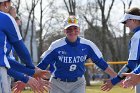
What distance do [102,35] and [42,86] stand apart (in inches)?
1602

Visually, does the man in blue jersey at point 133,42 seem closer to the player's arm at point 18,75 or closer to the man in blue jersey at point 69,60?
the man in blue jersey at point 69,60

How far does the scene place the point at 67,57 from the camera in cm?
722

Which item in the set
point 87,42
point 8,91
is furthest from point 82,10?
point 8,91

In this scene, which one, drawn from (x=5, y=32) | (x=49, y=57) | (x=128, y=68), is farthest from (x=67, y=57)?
(x=5, y=32)

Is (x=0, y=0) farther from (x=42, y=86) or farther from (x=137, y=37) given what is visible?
(x=137, y=37)

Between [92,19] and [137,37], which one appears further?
[92,19]

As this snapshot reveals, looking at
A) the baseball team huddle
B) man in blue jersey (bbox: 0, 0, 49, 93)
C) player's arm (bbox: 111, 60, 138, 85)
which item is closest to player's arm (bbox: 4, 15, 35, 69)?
man in blue jersey (bbox: 0, 0, 49, 93)

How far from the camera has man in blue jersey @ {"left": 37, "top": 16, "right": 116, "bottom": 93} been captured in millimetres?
7223

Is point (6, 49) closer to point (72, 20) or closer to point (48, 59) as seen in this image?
point (48, 59)

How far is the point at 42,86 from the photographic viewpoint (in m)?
5.01

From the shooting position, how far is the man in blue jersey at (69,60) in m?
7.22

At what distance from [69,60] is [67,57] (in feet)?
0.21

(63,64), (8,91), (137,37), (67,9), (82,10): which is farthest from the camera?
(82,10)

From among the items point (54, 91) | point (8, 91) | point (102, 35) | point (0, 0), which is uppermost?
point (0, 0)
